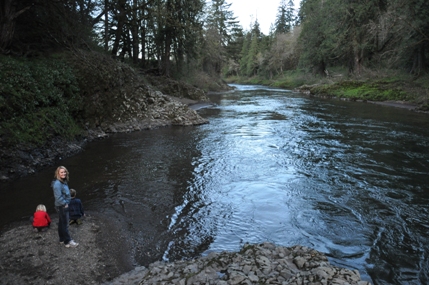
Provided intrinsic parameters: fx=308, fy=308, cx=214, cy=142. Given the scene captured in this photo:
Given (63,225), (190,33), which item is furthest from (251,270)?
(190,33)

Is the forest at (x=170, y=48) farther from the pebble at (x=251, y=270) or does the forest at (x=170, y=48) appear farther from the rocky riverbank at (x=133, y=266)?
the pebble at (x=251, y=270)

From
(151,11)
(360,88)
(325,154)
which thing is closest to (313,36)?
(360,88)

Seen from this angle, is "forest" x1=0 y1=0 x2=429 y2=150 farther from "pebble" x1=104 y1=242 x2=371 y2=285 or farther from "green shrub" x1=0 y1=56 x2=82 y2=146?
"pebble" x1=104 y1=242 x2=371 y2=285

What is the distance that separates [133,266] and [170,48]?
3280 cm

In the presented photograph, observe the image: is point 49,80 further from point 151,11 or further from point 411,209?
point 411,209

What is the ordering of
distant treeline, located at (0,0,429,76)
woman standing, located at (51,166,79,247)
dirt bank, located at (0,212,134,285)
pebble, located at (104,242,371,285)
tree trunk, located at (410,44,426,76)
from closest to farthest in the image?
1. pebble, located at (104,242,371,285)
2. dirt bank, located at (0,212,134,285)
3. woman standing, located at (51,166,79,247)
4. distant treeline, located at (0,0,429,76)
5. tree trunk, located at (410,44,426,76)

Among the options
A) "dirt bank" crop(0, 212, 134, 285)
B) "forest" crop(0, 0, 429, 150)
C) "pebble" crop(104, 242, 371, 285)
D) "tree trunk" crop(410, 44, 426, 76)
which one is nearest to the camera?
"pebble" crop(104, 242, 371, 285)

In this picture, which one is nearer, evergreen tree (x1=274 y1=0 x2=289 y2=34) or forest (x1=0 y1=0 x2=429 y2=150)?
forest (x1=0 y1=0 x2=429 y2=150)

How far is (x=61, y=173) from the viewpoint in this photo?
20.4 ft

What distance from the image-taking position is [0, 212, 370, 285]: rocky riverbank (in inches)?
193

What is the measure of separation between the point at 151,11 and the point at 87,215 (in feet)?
56.8

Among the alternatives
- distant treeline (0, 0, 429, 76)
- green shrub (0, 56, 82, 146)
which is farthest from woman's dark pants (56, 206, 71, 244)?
distant treeline (0, 0, 429, 76)

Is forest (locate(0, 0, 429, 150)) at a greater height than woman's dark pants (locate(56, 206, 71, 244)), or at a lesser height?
greater

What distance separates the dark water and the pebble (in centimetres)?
77
